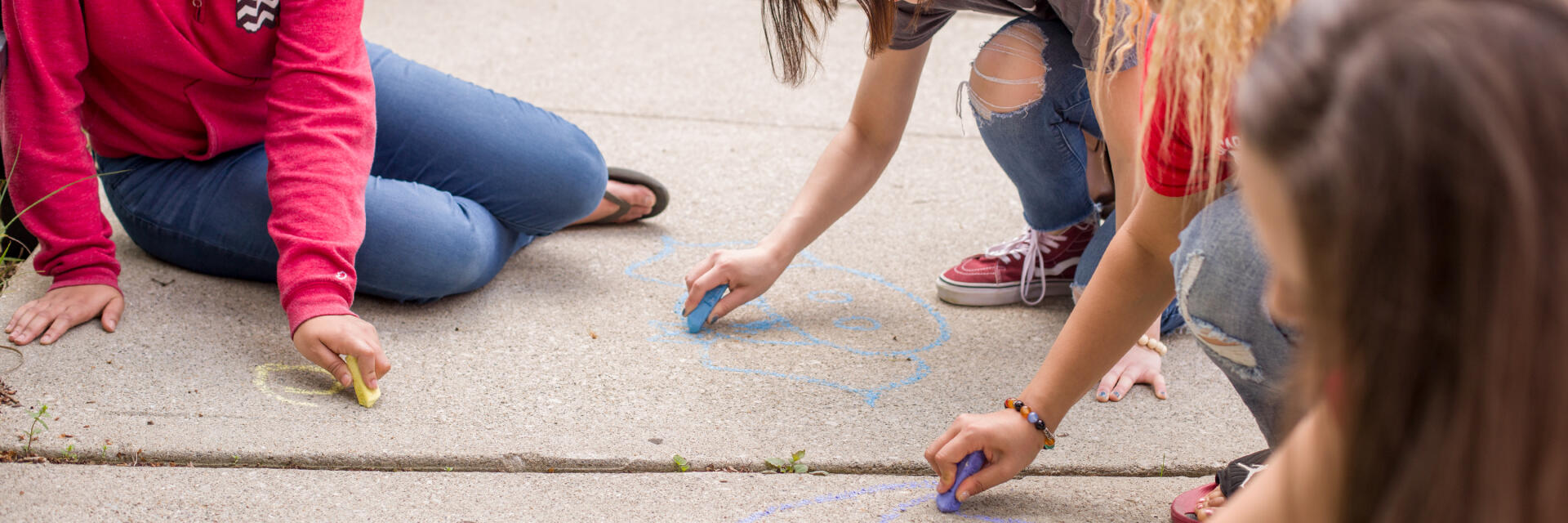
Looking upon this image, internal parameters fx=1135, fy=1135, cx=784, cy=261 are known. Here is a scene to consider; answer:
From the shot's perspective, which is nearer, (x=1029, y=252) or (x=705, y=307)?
(x=705, y=307)

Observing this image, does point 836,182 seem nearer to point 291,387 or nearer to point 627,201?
point 627,201

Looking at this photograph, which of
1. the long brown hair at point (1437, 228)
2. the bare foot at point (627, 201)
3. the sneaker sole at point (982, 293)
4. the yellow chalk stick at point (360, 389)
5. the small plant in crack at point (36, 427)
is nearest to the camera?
the long brown hair at point (1437, 228)

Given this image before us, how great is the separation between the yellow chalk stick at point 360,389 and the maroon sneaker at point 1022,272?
977 mm

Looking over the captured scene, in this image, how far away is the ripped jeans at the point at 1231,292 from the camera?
115 centimetres

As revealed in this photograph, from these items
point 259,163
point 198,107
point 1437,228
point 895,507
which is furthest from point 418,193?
point 1437,228

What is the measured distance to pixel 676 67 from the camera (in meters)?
3.18

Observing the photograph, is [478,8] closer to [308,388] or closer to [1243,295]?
[308,388]

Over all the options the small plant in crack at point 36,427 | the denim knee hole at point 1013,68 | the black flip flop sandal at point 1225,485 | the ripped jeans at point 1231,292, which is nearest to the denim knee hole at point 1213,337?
the ripped jeans at point 1231,292

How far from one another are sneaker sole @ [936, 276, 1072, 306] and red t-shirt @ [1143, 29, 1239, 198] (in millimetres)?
809

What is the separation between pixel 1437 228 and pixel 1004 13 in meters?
A: 1.35

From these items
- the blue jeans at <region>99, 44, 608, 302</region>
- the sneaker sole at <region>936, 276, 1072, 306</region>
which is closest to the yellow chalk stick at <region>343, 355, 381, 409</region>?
the blue jeans at <region>99, 44, 608, 302</region>

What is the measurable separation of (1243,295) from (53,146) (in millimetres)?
1597

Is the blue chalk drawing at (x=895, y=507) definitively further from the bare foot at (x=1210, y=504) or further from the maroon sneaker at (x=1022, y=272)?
the maroon sneaker at (x=1022, y=272)

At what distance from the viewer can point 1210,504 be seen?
4.55 ft
